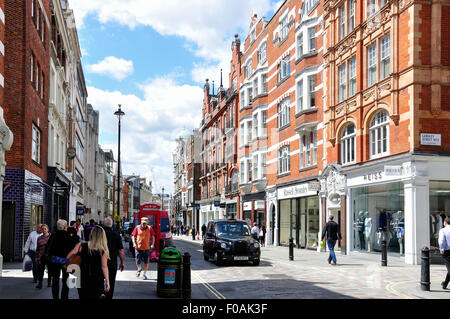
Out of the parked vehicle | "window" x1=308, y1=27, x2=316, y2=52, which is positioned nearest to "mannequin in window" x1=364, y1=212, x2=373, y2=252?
the parked vehicle

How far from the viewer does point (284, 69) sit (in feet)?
118

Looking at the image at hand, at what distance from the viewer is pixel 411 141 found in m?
20.6

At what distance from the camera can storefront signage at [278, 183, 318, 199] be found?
30.1 meters

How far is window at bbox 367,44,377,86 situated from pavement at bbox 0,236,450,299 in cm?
789

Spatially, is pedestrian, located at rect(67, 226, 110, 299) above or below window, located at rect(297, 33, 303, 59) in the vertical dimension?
below

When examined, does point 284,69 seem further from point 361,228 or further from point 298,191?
point 361,228

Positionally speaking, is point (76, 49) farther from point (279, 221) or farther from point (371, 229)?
point (371, 229)

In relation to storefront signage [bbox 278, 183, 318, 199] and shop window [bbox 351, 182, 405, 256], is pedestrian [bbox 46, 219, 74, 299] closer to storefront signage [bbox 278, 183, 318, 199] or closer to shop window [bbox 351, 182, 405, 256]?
shop window [bbox 351, 182, 405, 256]

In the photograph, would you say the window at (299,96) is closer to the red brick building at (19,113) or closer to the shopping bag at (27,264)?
the red brick building at (19,113)

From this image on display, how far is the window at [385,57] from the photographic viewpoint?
22.7m

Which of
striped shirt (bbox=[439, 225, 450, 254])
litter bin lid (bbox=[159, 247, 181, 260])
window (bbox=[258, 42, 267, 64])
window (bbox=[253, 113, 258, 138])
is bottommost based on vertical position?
litter bin lid (bbox=[159, 247, 181, 260])

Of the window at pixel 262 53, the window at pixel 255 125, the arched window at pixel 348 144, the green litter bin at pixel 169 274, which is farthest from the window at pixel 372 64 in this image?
the window at pixel 255 125

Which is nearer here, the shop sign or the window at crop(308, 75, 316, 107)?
the shop sign

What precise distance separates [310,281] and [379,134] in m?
10.6
